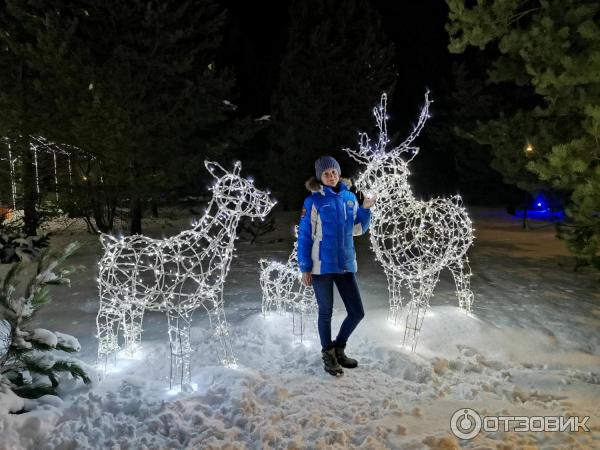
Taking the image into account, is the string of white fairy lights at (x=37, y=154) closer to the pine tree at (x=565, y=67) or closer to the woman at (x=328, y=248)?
the woman at (x=328, y=248)

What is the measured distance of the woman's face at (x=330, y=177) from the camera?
3.95 meters

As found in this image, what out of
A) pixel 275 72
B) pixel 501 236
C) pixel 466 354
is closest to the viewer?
pixel 466 354

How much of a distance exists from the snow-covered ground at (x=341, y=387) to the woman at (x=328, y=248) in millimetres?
345

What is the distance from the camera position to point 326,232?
12.8 ft

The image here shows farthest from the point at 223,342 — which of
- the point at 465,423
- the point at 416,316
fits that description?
the point at 465,423

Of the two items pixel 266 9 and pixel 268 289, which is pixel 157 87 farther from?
pixel 266 9

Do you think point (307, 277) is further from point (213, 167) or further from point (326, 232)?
point (213, 167)

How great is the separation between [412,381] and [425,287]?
1.49 meters

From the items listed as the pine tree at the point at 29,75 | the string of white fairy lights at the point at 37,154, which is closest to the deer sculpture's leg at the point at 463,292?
the string of white fairy lights at the point at 37,154

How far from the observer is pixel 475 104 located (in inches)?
750

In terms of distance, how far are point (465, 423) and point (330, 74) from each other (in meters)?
14.0

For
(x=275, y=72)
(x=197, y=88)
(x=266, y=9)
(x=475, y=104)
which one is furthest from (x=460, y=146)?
(x=197, y=88)

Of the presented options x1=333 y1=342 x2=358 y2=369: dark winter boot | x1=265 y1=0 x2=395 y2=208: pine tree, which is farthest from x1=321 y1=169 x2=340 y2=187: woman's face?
x1=265 y1=0 x2=395 y2=208: pine tree

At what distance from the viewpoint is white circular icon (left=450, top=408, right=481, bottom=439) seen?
3.00 metres
